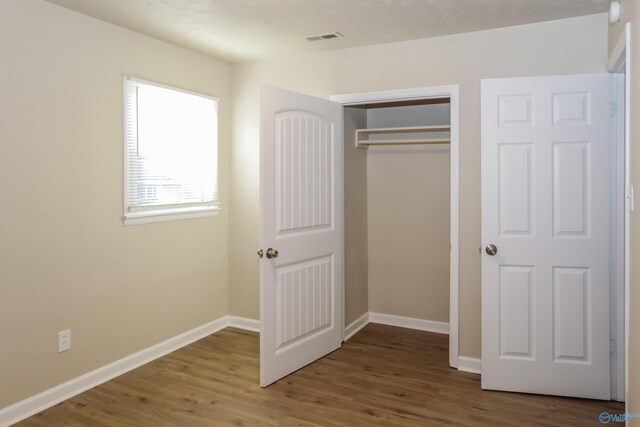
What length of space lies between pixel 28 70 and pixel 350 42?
223cm

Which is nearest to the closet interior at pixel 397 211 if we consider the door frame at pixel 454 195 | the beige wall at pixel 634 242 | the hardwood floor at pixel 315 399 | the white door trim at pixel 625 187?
the door frame at pixel 454 195

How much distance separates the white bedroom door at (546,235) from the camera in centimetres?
283

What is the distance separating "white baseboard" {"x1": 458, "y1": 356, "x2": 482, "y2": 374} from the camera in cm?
331

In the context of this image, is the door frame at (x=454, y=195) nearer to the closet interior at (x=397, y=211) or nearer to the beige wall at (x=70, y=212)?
the closet interior at (x=397, y=211)

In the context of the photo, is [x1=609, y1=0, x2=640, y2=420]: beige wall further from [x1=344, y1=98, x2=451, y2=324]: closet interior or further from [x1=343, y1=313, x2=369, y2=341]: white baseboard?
[x1=343, y1=313, x2=369, y2=341]: white baseboard

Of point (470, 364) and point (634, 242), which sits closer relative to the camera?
point (634, 242)

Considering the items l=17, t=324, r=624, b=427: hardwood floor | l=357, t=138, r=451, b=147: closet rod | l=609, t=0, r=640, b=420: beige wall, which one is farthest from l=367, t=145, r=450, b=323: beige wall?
l=609, t=0, r=640, b=420: beige wall

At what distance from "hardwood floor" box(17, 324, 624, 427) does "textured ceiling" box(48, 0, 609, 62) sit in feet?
8.20

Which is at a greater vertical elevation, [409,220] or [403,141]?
[403,141]

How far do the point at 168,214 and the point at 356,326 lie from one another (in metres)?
2.01

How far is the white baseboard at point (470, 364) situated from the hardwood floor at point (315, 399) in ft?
0.24

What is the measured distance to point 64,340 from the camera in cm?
290

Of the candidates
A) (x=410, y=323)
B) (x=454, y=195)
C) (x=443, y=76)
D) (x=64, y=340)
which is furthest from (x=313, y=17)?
(x=410, y=323)

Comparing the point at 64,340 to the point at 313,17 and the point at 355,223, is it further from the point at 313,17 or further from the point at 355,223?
the point at 313,17
